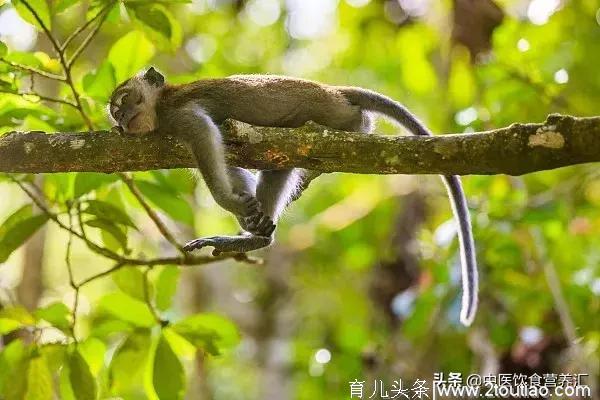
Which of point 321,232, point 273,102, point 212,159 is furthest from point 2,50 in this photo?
point 321,232

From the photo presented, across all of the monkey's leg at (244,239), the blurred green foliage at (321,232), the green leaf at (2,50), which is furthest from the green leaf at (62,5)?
the monkey's leg at (244,239)

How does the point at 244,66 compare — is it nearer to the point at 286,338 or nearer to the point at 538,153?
the point at 286,338

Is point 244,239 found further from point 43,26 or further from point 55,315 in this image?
point 43,26

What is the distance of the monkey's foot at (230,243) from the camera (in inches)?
152

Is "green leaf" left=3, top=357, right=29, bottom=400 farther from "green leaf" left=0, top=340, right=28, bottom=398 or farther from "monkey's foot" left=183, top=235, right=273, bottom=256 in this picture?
"monkey's foot" left=183, top=235, right=273, bottom=256

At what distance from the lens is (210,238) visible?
12.9ft

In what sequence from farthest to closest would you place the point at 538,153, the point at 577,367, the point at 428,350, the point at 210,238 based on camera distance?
1. the point at 428,350
2. the point at 577,367
3. the point at 210,238
4. the point at 538,153

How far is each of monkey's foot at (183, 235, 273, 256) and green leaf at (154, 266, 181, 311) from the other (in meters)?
0.33

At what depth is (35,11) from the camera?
3781 millimetres

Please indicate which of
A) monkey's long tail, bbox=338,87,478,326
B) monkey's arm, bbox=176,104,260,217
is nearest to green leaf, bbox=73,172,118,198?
monkey's arm, bbox=176,104,260,217

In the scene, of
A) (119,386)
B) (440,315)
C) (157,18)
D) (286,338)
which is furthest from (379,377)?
(157,18)

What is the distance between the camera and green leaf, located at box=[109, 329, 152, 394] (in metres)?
4.11

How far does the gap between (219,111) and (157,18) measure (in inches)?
26.0

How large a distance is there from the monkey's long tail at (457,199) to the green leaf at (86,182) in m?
1.43
